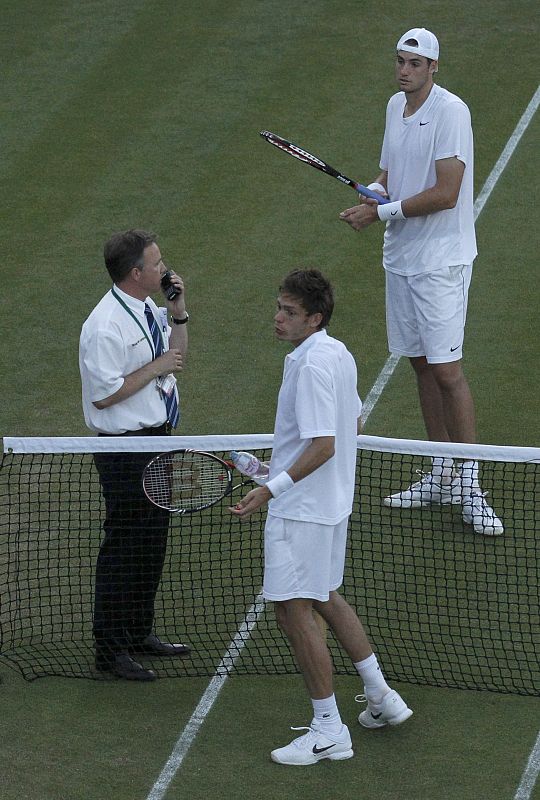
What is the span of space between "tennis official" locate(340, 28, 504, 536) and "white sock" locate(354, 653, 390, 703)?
189cm

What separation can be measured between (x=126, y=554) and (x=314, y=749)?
1.56 meters

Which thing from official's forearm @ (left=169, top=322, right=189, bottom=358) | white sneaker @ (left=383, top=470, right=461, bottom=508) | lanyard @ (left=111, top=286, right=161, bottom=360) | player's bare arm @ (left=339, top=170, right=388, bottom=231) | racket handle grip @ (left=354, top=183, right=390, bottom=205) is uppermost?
racket handle grip @ (left=354, top=183, right=390, bottom=205)

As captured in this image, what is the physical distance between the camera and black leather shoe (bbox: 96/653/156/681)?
300 inches

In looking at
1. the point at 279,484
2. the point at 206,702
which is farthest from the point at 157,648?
the point at 279,484

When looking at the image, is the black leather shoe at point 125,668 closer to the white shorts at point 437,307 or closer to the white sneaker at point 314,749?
the white sneaker at point 314,749

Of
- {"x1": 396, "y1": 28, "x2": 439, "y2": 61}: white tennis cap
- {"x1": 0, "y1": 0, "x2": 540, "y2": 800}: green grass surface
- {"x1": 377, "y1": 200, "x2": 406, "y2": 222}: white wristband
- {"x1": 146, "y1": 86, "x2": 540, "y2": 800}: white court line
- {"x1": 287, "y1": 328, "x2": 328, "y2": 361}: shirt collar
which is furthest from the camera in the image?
{"x1": 377, "y1": 200, "x2": 406, "y2": 222}: white wristband

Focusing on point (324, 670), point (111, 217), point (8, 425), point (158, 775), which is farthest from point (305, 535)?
point (111, 217)

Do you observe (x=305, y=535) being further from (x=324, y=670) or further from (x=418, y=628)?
(x=418, y=628)

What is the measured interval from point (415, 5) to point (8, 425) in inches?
359

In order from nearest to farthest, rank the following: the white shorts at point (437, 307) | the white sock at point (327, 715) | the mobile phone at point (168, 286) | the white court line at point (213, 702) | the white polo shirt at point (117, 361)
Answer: the white court line at point (213, 702), the white sock at point (327, 715), the white polo shirt at point (117, 361), the mobile phone at point (168, 286), the white shorts at point (437, 307)

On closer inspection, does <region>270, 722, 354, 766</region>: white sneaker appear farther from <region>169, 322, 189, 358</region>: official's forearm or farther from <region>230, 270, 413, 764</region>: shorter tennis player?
<region>169, 322, 189, 358</region>: official's forearm

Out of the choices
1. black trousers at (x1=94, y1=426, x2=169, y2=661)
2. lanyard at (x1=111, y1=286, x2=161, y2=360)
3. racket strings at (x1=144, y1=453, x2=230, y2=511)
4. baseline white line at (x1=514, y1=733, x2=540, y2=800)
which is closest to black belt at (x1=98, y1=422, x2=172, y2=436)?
black trousers at (x1=94, y1=426, x2=169, y2=661)

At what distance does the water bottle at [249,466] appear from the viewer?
7.03 m

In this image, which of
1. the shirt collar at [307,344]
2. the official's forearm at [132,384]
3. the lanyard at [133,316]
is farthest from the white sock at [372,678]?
the lanyard at [133,316]
